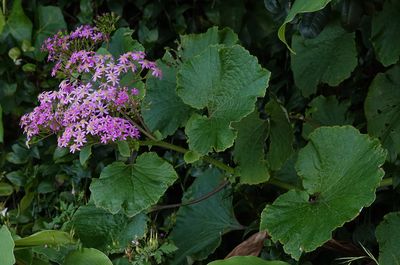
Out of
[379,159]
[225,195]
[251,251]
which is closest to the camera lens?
[379,159]

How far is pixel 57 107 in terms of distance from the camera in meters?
1.53

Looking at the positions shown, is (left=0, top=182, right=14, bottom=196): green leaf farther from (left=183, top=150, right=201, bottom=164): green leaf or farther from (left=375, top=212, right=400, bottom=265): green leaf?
(left=375, top=212, right=400, bottom=265): green leaf

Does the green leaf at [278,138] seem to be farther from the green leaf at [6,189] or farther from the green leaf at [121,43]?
the green leaf at [6,189]

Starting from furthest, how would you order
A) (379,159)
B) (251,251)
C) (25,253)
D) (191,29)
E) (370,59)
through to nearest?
(191,29) → (370,59) → (251,251) → (25,253) → (379,159)

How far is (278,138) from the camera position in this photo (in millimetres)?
1732

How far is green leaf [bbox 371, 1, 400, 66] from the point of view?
6.02 ft

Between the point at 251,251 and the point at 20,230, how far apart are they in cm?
107

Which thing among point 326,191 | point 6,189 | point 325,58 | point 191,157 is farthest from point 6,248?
point 6,189

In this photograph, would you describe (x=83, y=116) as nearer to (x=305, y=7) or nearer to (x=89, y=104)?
(x=89, y=104)

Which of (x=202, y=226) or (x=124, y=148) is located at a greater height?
(x=124, y=148)

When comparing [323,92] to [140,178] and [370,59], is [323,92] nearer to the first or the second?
[370,59]

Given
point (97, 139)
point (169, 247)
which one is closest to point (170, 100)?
point (97, 139)

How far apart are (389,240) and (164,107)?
622 mm

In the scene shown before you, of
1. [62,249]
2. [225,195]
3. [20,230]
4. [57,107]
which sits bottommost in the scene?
[20,230]
